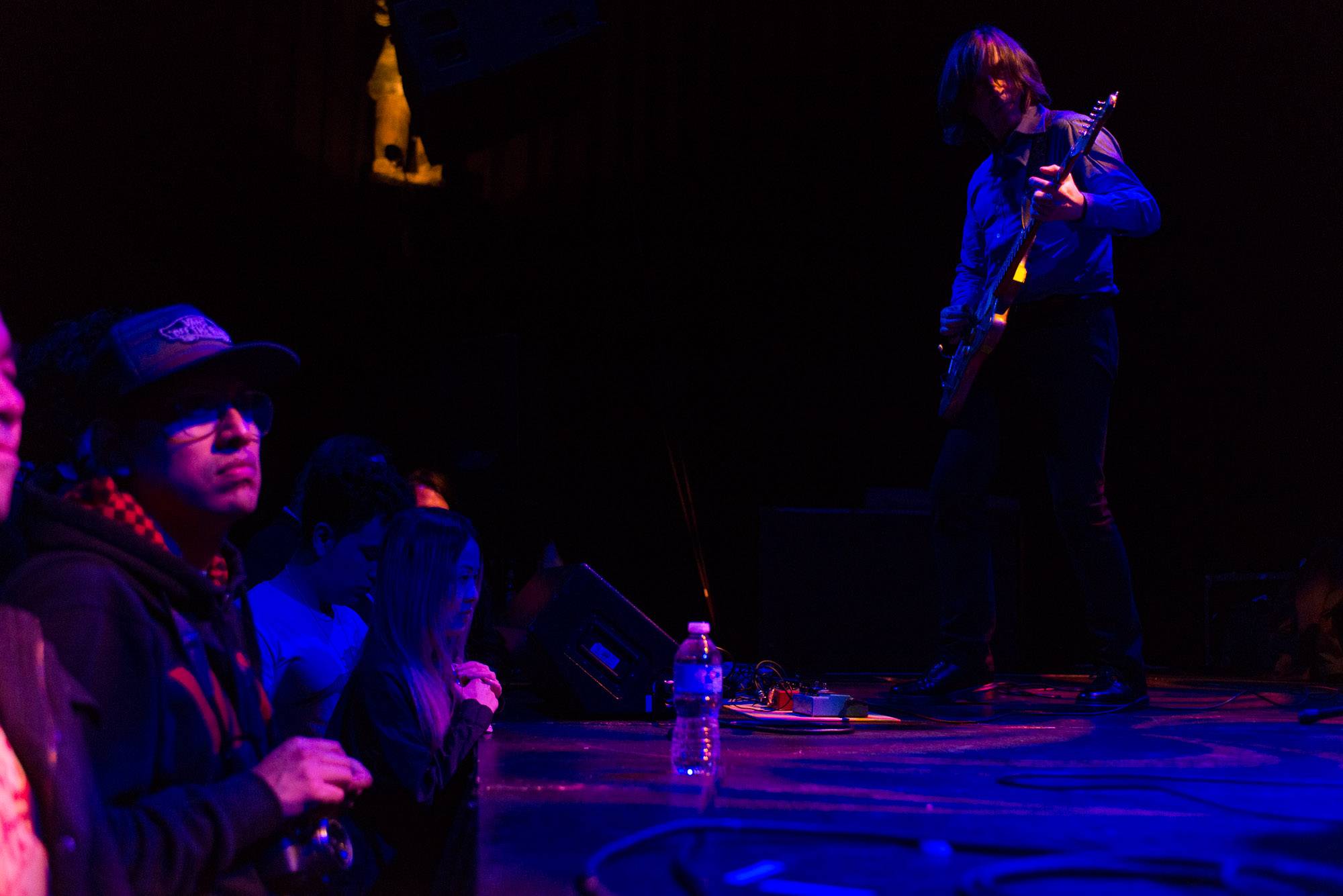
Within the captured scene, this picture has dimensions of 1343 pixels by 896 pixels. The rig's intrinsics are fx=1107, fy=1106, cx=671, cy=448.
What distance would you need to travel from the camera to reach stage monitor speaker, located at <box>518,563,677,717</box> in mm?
3074

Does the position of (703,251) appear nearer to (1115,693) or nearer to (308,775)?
(1115,693)

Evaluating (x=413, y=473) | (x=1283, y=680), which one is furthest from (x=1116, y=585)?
(x=413, y=473)

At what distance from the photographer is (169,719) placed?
117 cm

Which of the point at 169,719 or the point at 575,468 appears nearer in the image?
the point at 169,719

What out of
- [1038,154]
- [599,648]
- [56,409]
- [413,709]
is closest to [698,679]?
[413,709]

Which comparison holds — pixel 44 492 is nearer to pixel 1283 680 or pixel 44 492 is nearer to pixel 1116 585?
pixel 1116 585

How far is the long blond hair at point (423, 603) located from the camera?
80.6 inches

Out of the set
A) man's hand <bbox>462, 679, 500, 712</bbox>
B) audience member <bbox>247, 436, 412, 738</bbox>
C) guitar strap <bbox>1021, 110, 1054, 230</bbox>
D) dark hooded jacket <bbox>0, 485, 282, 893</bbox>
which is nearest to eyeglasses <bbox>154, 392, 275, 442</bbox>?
dark hooded jacket <bbox>0, 485, 282, 893</bbox>

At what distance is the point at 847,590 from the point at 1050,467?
1.67 metres

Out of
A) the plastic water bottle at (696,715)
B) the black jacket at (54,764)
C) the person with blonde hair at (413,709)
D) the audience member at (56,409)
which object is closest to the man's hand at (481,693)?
the person with blonde hair at (413,709)

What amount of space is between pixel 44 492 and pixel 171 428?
201mm

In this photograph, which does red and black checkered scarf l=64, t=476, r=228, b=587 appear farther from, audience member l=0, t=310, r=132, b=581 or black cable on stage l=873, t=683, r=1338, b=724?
black cable on stage l=873, t=683, r=1338, b=724

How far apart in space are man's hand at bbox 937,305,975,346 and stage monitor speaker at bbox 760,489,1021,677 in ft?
4.82

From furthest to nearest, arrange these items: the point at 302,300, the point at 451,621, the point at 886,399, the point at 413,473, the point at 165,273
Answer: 1. the point at 886,399
2. the point at 302,300
3. the point at 165,273
4. the point at 413,473
5. the point at 451,621
